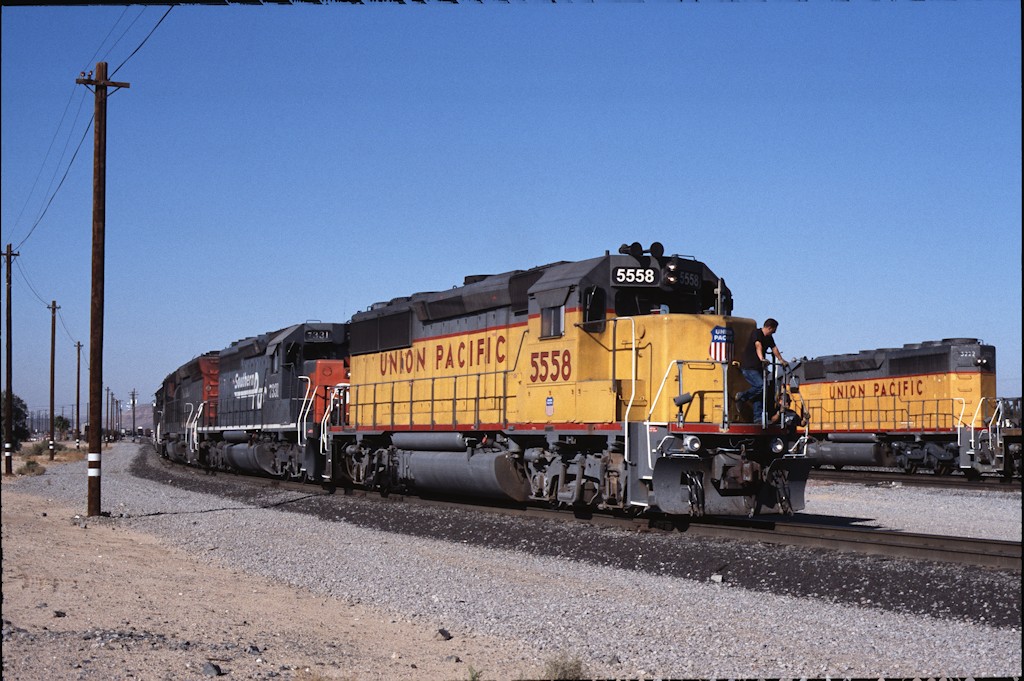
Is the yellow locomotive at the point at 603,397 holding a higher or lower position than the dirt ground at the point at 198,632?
higher

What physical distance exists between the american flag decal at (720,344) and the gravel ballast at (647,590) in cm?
241

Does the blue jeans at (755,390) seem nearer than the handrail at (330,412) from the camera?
Yes

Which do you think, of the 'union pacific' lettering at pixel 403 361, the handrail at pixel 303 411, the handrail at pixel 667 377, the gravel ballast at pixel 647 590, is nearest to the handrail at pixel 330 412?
the handrail at pixel 303 411

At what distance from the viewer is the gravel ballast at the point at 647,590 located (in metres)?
6.83

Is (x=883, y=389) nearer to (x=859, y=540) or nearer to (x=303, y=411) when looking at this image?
(x=303, y=411)

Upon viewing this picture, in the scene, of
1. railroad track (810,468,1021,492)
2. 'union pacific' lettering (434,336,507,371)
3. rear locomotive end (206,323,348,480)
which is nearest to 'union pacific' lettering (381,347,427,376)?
'union pacific' lettering (434,336,507,371)

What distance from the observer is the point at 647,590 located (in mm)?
9516

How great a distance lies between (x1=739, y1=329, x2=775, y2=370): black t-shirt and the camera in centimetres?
1317

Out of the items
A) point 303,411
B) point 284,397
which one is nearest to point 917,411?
point 303,411

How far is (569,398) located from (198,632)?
730cm

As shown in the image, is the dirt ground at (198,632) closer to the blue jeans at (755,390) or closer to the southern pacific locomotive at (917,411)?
the blue jeans at (755,390)

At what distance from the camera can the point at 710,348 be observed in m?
13.1

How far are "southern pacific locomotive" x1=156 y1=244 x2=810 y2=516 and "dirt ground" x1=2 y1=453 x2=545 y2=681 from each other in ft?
16.5

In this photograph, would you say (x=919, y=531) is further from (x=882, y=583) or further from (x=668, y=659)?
(x=668, y=659)
